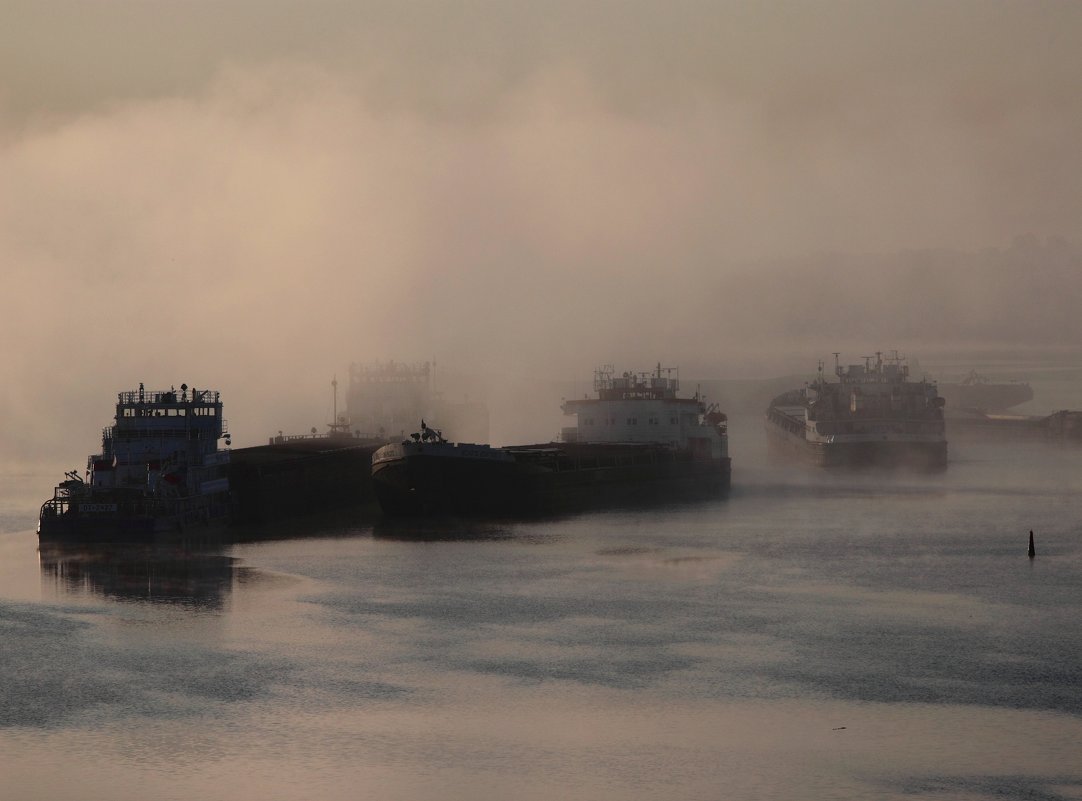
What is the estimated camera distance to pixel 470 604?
191ft

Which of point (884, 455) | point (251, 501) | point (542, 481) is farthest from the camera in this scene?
point (884, 455)

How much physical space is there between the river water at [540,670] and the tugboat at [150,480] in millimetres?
3359

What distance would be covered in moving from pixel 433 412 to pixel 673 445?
124 feet

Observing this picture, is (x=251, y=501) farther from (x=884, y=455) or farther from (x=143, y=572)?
(x=884, y=455)

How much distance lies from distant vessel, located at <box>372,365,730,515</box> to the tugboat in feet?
37.9

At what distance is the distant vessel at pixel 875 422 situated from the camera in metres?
148

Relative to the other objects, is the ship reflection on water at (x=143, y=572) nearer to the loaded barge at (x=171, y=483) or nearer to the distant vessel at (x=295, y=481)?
the loaded barge at (x=171, y=483)

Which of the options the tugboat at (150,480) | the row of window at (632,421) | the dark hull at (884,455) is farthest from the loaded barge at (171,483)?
the dark hull at (884,455)

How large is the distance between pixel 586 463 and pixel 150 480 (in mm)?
41821

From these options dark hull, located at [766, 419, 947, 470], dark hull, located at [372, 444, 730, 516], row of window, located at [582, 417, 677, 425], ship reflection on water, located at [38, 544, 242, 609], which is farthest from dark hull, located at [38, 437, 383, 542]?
dark hull, located at [766, 419, 947, 470]

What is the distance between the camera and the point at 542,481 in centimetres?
9744

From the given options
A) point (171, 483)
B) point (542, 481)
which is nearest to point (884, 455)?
point (542, 481)

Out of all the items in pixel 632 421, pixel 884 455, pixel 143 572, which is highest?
pixel 632 421

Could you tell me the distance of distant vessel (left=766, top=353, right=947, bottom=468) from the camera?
487ft
